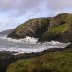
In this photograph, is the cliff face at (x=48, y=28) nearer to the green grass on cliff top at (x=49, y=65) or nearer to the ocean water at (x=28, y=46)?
the ocean water at (x=28, y=46)

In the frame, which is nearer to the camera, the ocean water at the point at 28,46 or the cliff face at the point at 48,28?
the ocean water at the point at 28,46

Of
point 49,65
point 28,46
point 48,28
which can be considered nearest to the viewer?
point 49,65

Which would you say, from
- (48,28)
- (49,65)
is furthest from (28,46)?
(49,65)

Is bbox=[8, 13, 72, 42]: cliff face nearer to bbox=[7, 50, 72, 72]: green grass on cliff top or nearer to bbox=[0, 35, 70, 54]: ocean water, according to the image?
bbox=[0, 35, 70, 54]: ocean water

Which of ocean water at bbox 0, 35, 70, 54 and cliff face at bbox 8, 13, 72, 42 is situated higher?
cliff face at bbox 8, 13, 72, 42

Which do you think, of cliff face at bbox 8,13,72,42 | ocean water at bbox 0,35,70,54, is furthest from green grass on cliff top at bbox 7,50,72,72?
cliff face at bbox 8,13,72,42

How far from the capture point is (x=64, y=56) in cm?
1544

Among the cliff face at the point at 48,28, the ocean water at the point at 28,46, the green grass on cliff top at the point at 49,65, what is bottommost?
the green grass on cliff top at the point at 49,65

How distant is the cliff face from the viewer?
104 m

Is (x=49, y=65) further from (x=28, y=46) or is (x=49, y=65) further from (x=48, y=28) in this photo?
(x=48, y=28)

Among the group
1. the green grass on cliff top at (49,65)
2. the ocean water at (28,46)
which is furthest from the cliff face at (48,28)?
the green grass on cliff top at (49,65)

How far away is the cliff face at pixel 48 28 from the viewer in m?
104

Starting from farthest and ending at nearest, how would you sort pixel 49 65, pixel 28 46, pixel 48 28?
pixel 48 28 < pixel 28 46 < pixel 49 65

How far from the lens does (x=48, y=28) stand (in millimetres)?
120188
